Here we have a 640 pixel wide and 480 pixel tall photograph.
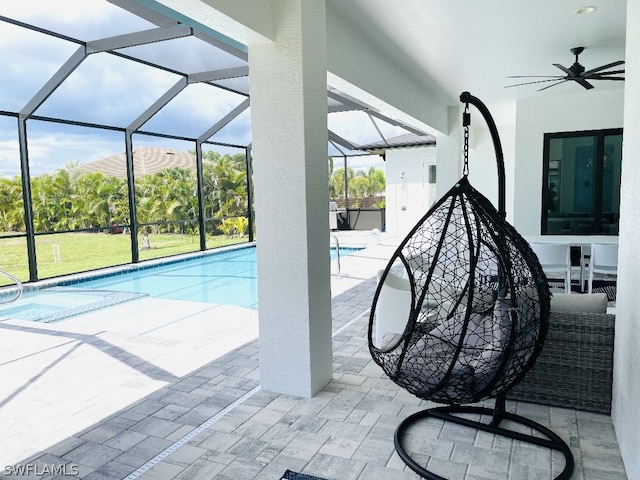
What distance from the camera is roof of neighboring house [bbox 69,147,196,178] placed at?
44.5 feet

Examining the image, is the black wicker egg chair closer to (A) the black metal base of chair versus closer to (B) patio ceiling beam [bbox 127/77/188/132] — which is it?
(A) the black metal base of chair

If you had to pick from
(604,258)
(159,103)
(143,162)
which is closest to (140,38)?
(159,103)

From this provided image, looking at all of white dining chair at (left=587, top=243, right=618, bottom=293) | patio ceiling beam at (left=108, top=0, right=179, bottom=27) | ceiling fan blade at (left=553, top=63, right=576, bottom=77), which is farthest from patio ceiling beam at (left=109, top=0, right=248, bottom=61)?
white dining chair at (left=587, top=243, right=618, bottom=293)

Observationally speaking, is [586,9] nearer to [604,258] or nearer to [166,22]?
[604,258]

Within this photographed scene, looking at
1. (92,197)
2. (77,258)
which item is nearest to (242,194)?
(92,197)

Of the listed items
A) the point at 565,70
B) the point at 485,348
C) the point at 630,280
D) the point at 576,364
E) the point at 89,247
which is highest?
the point at 565,70

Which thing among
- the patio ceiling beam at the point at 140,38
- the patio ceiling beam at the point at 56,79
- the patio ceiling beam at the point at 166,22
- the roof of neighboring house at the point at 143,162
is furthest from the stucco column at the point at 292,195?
the roof of neighboring house at the point at 143,162

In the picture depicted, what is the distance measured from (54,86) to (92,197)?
282 inches

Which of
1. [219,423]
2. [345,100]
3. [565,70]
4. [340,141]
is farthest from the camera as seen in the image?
[340,141]

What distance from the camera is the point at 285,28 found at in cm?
299

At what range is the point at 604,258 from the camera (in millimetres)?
5293

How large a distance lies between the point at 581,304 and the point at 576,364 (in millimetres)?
401

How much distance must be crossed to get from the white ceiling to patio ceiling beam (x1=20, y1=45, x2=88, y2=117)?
13.3 ft

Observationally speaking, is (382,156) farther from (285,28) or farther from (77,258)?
(285,28)
